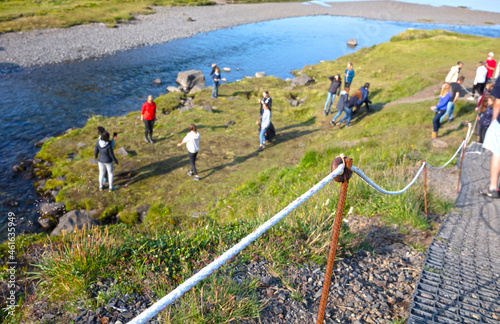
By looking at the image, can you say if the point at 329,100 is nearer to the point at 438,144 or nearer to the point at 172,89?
the point at 438,144

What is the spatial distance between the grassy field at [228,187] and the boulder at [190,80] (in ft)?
11.0

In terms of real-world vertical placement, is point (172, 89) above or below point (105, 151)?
above

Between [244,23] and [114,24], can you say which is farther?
[244,23]

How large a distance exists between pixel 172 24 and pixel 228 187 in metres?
42.8

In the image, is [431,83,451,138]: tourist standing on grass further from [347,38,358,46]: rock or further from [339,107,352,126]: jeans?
[347,38,358,46]: rock

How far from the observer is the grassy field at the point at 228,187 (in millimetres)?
4422

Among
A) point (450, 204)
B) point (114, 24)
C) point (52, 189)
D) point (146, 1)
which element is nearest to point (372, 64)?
point (450, 204)

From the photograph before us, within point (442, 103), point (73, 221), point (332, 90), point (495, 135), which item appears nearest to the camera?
point (495, 135)

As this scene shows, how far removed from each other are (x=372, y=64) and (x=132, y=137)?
2312cm

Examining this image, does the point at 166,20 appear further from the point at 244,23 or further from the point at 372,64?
the point at 372,64

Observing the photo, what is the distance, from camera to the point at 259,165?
1340cm

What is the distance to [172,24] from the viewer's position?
4728cm

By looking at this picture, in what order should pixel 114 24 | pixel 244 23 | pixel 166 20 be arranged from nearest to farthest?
pixel 114 24 → pixel 166 20 → pixel 244 23

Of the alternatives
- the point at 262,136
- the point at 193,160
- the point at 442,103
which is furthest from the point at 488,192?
the point at 193,160
